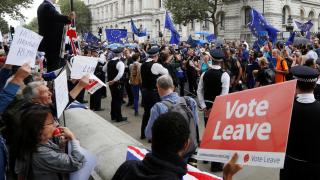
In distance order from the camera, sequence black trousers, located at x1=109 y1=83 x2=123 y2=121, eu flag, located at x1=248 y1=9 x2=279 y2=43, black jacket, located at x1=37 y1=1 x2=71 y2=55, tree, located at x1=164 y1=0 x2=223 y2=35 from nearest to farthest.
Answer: black jacket, located at x1=37 y1=1 x2=71 y2=55, black trousers, located at x1=109 y1=83 x2=123 y2=121, eu flag, located at x1=248 y1=9 x2=279 y2=43, tree, located at x1=164 y1=0 x2=223 y2=35

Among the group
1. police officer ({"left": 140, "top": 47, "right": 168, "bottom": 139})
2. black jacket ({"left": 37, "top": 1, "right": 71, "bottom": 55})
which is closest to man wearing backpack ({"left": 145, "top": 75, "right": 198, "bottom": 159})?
black jacket ({"left": 37, "top": 1, "right": 71, "bottom": 55})

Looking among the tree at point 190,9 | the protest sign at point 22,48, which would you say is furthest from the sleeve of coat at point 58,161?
the tree at point 190,9

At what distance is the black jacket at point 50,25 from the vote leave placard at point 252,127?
428 centimetres

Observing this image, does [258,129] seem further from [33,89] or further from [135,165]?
[33,89]

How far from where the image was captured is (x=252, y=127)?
2.48 metres

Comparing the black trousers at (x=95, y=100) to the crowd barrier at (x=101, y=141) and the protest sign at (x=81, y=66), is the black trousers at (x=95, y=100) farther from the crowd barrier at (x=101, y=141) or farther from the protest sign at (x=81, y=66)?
the protest sign at (x=81, y=66)

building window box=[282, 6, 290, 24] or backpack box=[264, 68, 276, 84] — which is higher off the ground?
building window box=[282, 6, 290, 24]

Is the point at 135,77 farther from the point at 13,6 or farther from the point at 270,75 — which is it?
the point at 13,6

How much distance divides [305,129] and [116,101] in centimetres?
692

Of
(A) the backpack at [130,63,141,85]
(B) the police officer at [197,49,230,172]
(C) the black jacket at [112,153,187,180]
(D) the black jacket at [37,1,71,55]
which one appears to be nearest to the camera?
→ (C) the black jacket at [112,153,187,180]

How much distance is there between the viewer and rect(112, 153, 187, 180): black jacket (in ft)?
7.02

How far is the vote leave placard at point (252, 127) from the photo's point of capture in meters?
2.38

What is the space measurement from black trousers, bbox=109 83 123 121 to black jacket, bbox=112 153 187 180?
7.96 meters

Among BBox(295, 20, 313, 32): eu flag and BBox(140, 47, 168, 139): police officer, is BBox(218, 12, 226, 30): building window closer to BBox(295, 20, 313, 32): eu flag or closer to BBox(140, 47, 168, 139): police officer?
BBox(295, 20, 313, 32): eu flag
